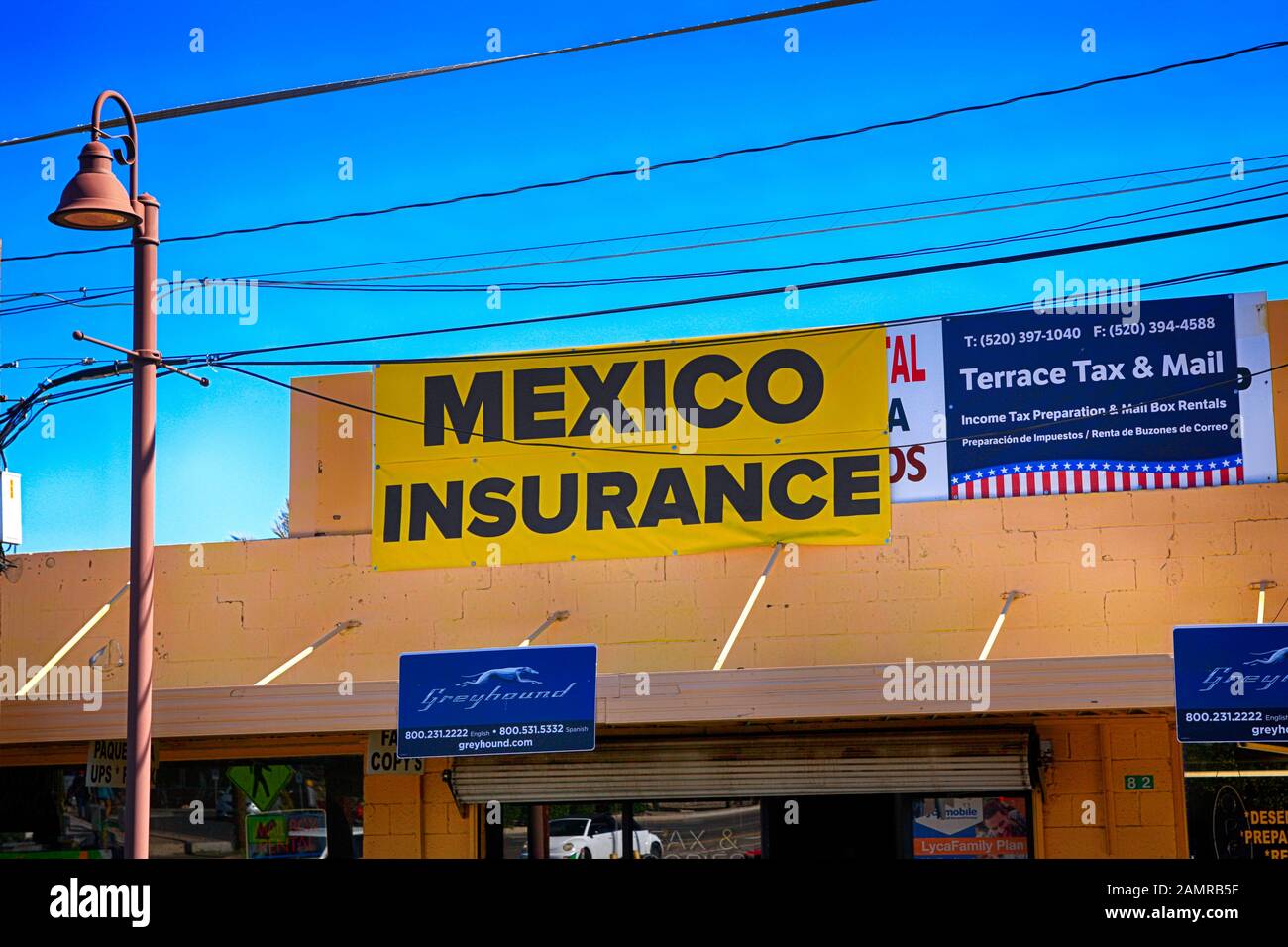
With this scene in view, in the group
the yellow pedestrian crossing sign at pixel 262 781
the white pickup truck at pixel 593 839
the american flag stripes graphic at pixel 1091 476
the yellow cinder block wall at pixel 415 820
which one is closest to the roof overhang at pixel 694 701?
the white pickup truck at pixel 593 839

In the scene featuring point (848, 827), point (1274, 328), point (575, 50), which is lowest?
point (848, 827)

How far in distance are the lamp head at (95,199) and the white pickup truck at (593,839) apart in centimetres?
803

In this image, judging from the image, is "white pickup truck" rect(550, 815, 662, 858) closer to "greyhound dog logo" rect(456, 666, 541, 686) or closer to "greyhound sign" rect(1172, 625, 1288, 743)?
"greyhound dog logo" rect(456, 666, 541, 686)

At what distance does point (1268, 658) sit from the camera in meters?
13.6

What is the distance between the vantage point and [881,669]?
1438cm

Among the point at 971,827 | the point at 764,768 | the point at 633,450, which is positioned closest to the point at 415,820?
the point at 764,768

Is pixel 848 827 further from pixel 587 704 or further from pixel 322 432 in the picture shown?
pixel 322 432

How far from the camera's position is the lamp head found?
1148cm

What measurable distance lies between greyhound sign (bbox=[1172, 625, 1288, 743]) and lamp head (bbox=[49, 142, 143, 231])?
9375 mm

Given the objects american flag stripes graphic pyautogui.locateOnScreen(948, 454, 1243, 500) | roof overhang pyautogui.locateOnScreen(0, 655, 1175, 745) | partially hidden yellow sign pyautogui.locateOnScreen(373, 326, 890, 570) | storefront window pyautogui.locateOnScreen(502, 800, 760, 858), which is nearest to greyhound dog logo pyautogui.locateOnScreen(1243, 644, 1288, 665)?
roof overhang pyautogui.locateOnScreen(0, 655, 1175, 745)

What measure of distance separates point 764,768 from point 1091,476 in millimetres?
4484
